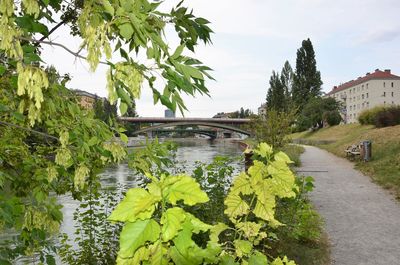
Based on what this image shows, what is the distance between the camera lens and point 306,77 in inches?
3034

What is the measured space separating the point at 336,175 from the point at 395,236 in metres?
9.74

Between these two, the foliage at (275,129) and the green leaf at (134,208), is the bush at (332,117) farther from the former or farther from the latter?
the green leaf at (134,208)

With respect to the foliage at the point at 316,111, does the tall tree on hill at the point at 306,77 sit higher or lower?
higher

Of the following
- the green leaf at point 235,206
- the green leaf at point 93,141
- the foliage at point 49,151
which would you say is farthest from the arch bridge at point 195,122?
the green leaf at point 235,206

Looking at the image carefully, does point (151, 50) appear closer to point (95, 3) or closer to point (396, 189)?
point (95, 3)

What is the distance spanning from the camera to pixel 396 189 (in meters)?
13.0

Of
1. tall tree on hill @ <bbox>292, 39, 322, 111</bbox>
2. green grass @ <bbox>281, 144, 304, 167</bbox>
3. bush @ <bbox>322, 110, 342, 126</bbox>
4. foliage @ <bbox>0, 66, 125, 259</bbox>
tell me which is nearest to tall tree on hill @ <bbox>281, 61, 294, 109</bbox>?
tall tree on hill @ <bbox>292, 39, 322, 111</bbox>

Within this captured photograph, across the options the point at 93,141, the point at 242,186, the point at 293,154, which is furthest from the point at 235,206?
the point at 293,154

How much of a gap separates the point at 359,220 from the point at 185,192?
9.46 metres

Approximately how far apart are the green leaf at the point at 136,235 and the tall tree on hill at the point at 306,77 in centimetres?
7739

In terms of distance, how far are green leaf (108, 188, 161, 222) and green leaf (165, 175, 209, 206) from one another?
0.15ft

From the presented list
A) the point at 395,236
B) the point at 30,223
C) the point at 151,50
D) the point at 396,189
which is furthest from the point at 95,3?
the point at 396,189

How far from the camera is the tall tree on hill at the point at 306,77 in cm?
7619

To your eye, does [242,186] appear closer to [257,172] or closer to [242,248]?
[257,172]
